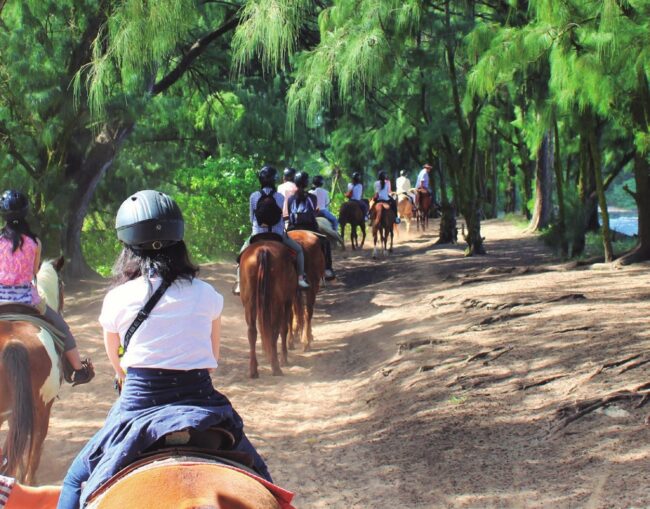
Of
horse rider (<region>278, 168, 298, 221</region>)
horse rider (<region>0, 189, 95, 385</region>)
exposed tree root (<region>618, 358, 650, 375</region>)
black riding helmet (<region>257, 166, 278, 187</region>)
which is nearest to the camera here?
horse rider (<region>0, 189, 95, 385</region>)

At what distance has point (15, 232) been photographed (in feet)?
20.8

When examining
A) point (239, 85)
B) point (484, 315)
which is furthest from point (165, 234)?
point (239, 85)

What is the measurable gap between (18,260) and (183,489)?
12.0 ft

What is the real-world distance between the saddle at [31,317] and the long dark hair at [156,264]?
8.22ft

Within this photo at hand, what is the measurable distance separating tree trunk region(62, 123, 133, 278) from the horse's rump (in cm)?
1340

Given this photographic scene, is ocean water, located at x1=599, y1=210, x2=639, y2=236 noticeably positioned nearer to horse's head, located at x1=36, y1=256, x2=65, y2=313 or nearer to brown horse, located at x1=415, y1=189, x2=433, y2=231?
brown horse, located at x1=415, y1=189, x2=433, y2=231

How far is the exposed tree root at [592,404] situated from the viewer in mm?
6602

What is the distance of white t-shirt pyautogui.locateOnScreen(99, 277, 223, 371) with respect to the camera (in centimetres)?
370

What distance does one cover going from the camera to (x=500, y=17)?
1752 cm

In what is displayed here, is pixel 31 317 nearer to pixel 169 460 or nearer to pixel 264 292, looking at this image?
pixel 169 460

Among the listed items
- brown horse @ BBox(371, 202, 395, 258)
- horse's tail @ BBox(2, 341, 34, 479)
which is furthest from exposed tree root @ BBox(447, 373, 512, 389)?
brown horse @ BBox(371, 202, 395, 258)

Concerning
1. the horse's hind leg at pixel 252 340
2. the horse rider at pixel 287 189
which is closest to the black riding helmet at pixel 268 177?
the horse's hind leg at pixel 252 340

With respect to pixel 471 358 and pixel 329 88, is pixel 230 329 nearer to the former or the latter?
pixel 329 88

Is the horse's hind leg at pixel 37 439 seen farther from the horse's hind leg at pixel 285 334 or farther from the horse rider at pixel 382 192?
the horse rider at pixel 382 192
